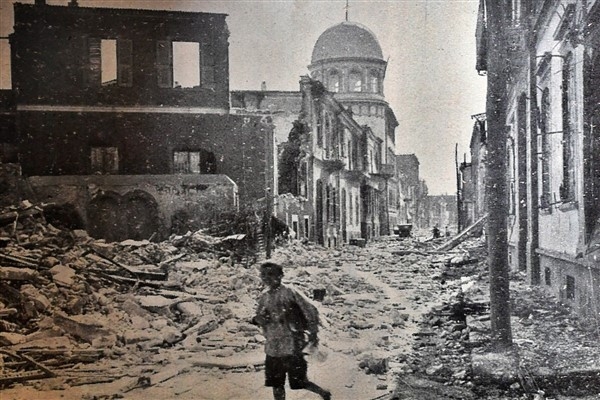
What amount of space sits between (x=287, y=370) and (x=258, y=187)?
142cm

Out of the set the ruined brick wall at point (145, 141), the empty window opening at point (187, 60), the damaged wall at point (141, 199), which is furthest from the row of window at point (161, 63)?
the damaged wall at point (141, 199)

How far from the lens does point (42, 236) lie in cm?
472

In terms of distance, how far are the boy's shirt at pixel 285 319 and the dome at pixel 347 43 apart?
6.41 feet

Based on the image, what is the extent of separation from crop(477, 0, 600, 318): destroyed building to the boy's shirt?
60.9 inches

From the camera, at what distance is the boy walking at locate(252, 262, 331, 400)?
3930 mm

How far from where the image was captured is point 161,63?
15.2 ft

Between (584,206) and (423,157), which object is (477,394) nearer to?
(584,206)

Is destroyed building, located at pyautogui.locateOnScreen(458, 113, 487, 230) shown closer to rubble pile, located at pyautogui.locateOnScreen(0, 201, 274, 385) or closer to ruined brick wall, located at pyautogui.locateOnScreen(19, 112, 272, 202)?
ruined brick wall, located at pyautogui.locateOnScreen(19, 112, 272, 202)

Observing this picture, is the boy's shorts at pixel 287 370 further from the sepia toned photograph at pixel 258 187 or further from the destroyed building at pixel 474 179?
the destroyed building at pixel 474 179

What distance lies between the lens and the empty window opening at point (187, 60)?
460cm

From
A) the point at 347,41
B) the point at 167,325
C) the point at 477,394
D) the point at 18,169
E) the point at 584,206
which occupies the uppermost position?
the point at 347,41

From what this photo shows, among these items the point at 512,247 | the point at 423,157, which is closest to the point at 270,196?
the point at 423,157

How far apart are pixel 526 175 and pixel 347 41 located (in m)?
1.73

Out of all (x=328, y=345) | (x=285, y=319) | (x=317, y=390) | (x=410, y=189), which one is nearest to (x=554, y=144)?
(x=410, y=189)
